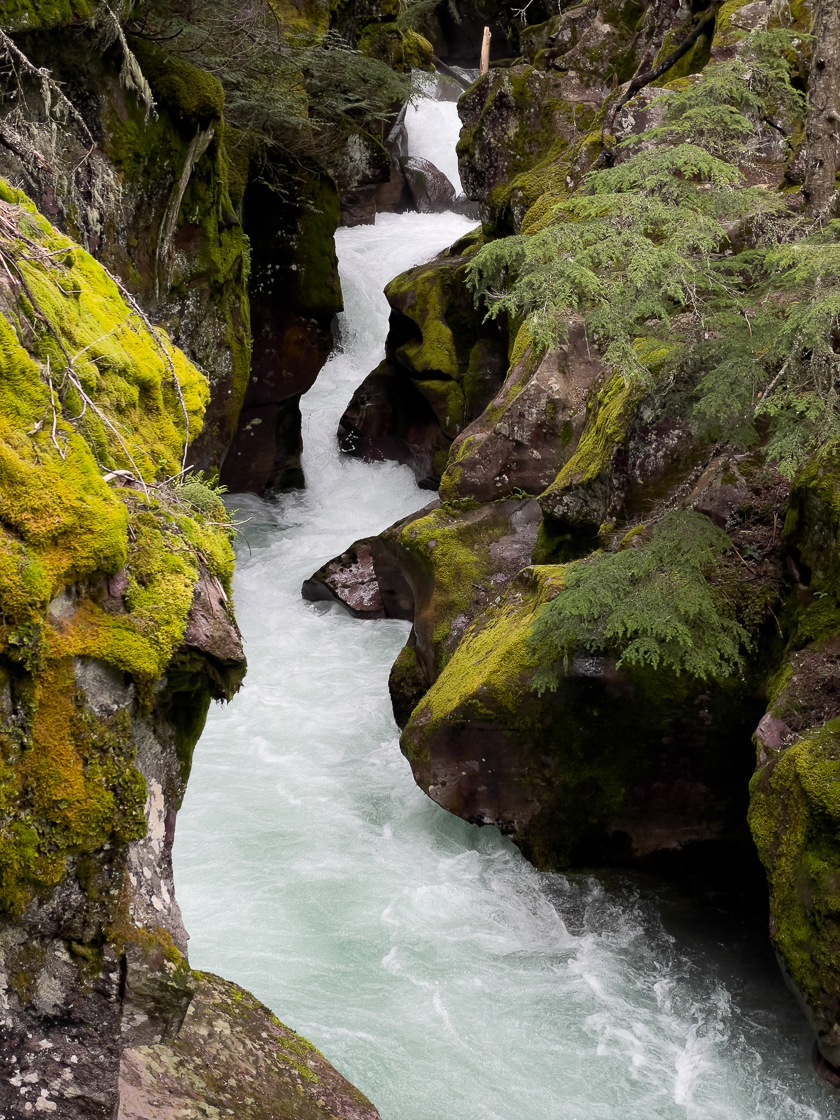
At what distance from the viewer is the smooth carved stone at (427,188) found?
2436 cm

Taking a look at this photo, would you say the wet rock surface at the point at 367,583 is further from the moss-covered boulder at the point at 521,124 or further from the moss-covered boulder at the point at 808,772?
the moss-covered boulder at the point at 808,772

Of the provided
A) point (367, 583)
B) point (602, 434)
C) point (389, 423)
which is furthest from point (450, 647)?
point (389, 423)

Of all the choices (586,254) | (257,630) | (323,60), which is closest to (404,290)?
(323,60)

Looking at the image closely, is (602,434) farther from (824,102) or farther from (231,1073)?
(231,1073)

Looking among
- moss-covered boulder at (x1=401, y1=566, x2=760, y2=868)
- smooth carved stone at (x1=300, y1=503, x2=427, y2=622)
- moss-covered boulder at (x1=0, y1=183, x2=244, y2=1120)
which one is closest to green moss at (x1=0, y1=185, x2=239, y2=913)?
moss-covered boulder at (x1=0, y1=183, x2=244, y2=1120)

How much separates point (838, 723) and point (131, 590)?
13.7 feet

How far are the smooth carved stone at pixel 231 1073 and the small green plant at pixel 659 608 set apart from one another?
2.95 metres

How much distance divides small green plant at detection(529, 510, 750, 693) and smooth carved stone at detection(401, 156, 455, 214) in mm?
19675

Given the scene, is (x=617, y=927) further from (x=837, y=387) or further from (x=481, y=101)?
(x=481, y=101)

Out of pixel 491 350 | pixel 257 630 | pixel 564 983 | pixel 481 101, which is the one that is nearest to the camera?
pixel 564 983

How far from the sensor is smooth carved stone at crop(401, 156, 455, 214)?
79.9ft

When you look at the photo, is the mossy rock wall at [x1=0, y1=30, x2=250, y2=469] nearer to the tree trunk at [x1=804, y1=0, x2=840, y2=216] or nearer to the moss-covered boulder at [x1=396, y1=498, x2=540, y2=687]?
the moss-covered boulder at [x1=396, y1=498, x2=540, y2=687]

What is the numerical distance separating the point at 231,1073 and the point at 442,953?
10.1ft

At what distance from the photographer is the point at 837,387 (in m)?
5.85
